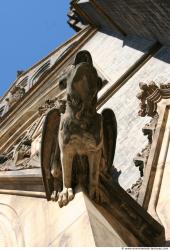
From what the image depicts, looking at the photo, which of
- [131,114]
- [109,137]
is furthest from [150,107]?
[109,137]

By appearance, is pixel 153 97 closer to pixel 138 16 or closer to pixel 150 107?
pixel 150 107

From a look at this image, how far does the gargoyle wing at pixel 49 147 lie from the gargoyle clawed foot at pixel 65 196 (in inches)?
9.6

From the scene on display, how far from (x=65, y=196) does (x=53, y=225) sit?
0.30 metres

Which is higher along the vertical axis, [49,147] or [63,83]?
[63,83]

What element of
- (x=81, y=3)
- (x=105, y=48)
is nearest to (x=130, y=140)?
(x=105, y=48)

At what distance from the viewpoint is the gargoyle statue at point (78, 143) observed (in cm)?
498

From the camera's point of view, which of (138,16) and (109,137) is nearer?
(109,137)

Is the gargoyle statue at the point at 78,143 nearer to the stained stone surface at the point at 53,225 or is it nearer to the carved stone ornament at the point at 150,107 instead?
the stained stone surface at the point at 53,225

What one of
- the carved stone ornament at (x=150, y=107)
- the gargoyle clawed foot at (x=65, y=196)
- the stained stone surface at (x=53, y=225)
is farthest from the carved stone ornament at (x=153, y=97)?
the gargoyle clawed foot at (x=65, y=196)

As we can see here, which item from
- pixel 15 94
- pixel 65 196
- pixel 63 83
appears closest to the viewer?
pixel 65 196

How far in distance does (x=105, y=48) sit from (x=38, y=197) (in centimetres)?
1203

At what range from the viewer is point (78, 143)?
4992mm

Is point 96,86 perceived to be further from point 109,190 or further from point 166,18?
point 166,18

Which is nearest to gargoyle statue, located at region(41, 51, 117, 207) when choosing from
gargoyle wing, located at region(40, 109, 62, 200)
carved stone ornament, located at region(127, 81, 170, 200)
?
gargoyle wing, located at region(40, 109, 62, 200)
